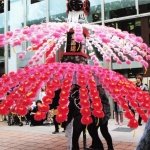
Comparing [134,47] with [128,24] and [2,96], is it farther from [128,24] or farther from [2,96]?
[128,24]

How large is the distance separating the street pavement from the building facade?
322 centimetres

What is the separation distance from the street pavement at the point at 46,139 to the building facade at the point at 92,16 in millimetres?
3216

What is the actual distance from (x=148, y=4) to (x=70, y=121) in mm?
7332

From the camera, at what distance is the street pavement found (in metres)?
6.46

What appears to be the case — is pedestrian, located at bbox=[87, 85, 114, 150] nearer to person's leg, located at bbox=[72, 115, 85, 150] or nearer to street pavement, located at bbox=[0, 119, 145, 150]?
person's leg, located at bbox=[72, 115, 85, 150]

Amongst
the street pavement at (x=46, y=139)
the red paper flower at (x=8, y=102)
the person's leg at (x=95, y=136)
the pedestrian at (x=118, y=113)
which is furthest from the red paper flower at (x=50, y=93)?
the pedestrian at (x=118, y=113)

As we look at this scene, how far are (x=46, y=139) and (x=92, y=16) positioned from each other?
6267 millimetres

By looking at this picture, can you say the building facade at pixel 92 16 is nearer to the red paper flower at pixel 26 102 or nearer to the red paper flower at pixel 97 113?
the red paper flower at pixel 97 113

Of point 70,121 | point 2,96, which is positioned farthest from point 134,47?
point 2,96

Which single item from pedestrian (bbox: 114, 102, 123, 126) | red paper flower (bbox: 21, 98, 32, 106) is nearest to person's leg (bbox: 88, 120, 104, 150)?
red paper flower (bbox: 21, 98, 32, 106)

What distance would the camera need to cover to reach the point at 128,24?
36.7 feet

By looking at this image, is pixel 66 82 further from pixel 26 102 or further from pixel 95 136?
pixel 95 136

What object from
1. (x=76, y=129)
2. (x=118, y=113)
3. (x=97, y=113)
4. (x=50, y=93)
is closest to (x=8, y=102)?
(x=50, y=93)

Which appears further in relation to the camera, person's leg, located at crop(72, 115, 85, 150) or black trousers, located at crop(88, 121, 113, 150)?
black trousers, located at crop(88, 121, 113, 150)
